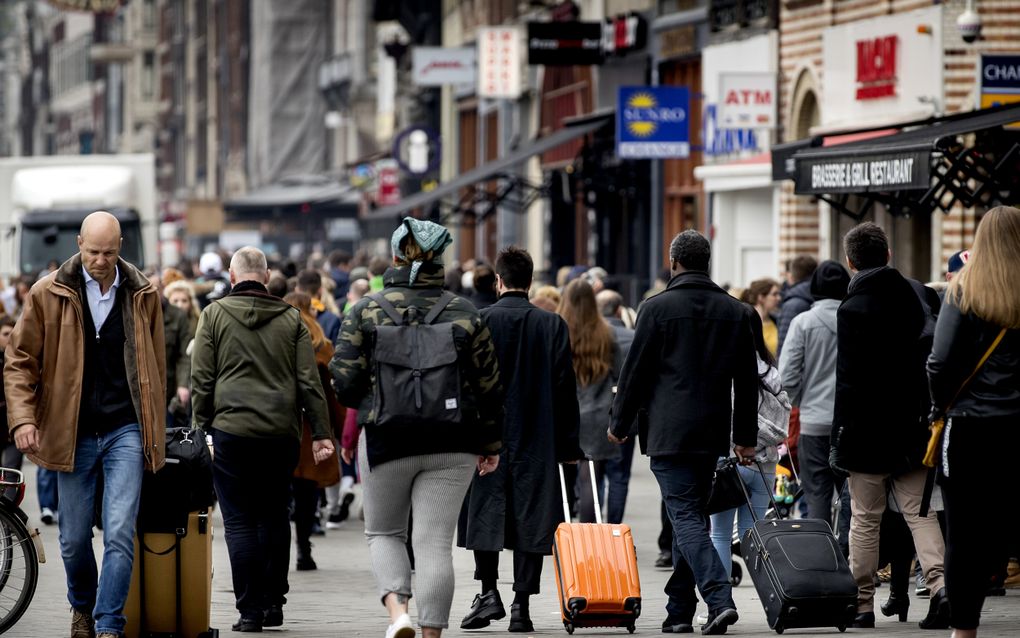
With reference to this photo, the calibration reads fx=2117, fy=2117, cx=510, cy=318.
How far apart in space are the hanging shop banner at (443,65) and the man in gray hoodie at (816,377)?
28752 mm

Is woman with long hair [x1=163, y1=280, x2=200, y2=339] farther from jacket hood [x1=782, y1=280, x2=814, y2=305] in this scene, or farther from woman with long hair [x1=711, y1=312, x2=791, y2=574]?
woman with long hair [x1=711, y1=312, x2=791, y2=574]

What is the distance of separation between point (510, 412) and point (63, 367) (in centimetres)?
232

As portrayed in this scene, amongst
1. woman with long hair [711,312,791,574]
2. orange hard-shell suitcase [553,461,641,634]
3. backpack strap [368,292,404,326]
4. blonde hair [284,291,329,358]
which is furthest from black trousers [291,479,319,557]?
backpack strap [368,292,404,326]

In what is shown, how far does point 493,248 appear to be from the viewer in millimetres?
44156

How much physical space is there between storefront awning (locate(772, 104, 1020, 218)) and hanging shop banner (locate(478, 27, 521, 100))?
22198 millimetres

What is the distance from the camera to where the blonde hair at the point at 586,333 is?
13.1 metres

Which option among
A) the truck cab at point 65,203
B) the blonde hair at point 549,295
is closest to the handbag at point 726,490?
the blonde hair at point 549,295

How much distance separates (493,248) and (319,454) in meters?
34.4

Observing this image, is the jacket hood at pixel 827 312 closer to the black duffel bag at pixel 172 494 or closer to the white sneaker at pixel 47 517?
the black duffel bag at pixel 172 494

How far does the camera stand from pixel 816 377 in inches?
449

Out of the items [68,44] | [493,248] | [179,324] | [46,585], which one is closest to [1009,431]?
[46,585]

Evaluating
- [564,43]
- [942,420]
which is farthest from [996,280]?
[564,43]

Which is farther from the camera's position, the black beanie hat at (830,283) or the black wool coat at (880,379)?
the black beanie hat at (830,283)

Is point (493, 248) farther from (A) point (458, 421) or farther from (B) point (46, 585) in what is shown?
(A) point (458, 421)
